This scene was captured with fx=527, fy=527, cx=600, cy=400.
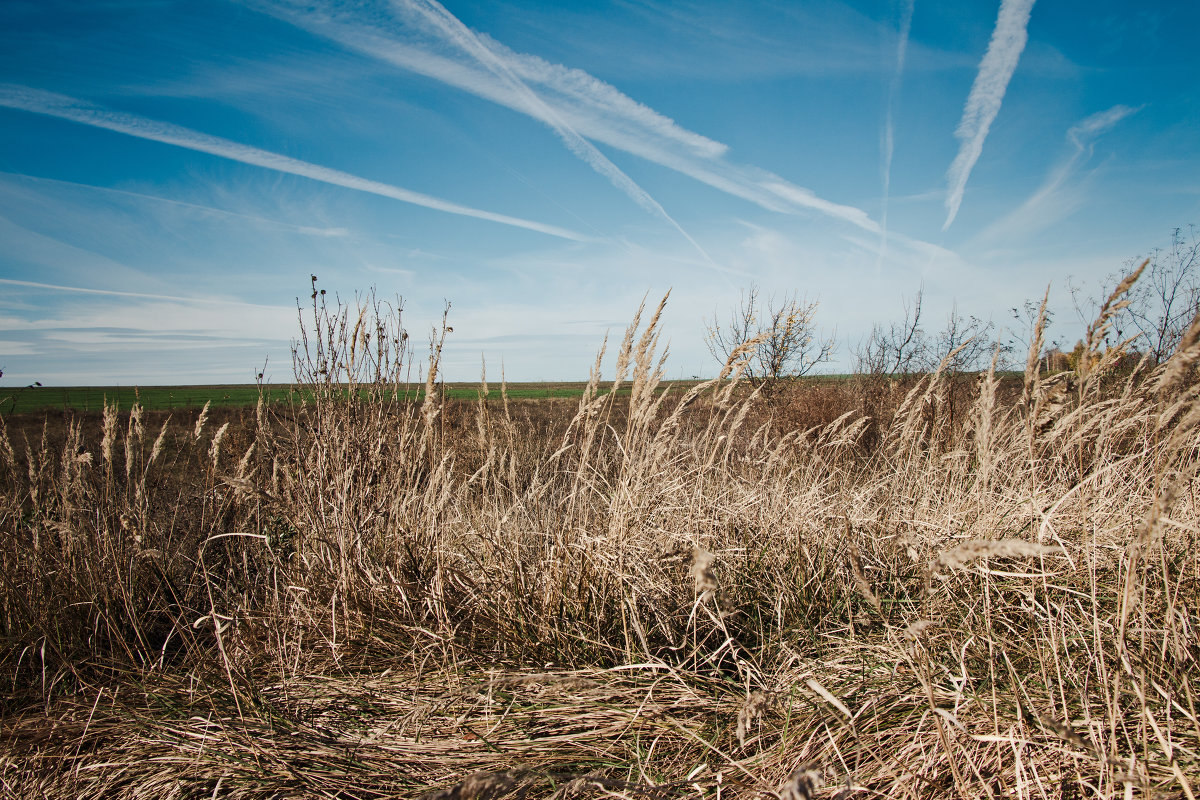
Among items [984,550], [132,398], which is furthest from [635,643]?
[132,398]

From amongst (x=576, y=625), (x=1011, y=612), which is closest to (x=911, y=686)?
(x=1011, y=612)

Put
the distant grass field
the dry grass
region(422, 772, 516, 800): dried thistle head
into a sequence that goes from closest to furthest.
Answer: region(422, 772, 516, 800): dried thistle head, the dry grass, the distant grass field

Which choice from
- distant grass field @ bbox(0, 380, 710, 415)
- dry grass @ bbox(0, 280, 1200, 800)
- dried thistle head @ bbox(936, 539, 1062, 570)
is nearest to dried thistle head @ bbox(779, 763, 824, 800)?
dry grass @ bbox(0, 280, 1200, 800)

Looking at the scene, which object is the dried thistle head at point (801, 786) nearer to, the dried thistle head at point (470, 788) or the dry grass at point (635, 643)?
the dry grass at point (635, 643)

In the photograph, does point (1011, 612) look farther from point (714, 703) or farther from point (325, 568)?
point (325, 568)

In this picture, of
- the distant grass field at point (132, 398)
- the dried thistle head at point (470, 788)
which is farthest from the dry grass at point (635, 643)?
the distant grass field at point (132, 398)

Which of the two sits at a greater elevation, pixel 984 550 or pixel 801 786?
pixel 984 550

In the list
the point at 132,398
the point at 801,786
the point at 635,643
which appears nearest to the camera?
the point at 801,786

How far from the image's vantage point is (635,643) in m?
1.99

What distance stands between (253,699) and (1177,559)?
3382 mm

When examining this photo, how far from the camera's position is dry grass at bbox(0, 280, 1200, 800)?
1250mm

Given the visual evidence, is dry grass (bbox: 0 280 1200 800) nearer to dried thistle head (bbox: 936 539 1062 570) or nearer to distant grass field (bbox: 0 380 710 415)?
dried thistle head (bbox: 936 539 1062 570)

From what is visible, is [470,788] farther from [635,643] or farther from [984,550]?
[635,643]

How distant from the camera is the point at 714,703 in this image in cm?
162
